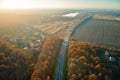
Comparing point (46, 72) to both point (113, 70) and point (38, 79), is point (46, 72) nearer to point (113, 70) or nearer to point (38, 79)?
point (38, 79)

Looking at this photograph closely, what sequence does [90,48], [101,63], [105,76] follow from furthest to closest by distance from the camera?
[90,48] < [101,63] < [105,76]

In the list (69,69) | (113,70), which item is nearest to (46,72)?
(69,69)

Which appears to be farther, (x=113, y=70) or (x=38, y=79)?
(x=113, y=70)

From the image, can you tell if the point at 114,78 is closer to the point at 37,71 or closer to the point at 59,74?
the point at 59,74

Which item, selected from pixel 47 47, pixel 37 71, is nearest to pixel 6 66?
pixel 37 71

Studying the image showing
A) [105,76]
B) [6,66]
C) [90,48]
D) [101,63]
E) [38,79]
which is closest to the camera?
[38,79]

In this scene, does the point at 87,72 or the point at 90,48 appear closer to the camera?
the point at 87,72

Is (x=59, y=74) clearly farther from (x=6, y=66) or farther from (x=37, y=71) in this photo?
(x=6, y=66)

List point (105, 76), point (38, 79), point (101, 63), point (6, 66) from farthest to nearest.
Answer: point (101, 63) → point (6, 66) → point (105, 76) → point (38, 79)
